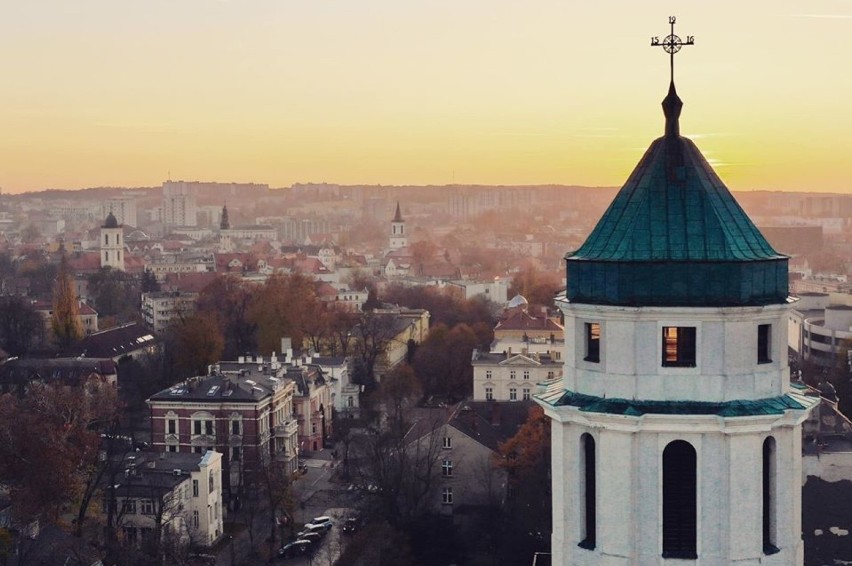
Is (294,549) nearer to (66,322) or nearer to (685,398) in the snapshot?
(685,398)

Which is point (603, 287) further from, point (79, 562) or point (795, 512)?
point (79, 562)

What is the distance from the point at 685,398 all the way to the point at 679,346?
545mm

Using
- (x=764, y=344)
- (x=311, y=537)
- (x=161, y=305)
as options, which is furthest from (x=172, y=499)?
(x=161, y=305)

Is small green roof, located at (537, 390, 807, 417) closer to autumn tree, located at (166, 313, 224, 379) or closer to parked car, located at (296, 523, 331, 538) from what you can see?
parked car, located at (296, 523, 331, 538)

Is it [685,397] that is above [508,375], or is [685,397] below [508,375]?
above

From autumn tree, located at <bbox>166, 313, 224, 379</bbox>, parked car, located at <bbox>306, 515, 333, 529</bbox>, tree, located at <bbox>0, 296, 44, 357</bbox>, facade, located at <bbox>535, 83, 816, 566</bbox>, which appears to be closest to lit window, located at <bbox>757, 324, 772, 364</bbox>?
facade, located at <bbox>535, 83, 816, 566</bbox>

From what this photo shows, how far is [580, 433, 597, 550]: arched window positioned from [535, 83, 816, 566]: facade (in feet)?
0.08

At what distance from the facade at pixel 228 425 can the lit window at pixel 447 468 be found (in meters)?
8.47

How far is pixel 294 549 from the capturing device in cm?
4794

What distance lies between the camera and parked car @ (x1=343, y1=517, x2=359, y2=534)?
49750mm

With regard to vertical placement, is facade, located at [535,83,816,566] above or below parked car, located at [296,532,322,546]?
above

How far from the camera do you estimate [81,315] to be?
105938mm

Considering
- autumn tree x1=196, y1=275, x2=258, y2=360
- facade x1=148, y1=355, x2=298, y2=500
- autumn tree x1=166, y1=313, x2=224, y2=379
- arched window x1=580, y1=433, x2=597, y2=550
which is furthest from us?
autumn tree x1=196, y1=275, x2=258, y2=360

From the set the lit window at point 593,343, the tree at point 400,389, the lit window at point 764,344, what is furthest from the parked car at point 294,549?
the lit window at point 764,344
